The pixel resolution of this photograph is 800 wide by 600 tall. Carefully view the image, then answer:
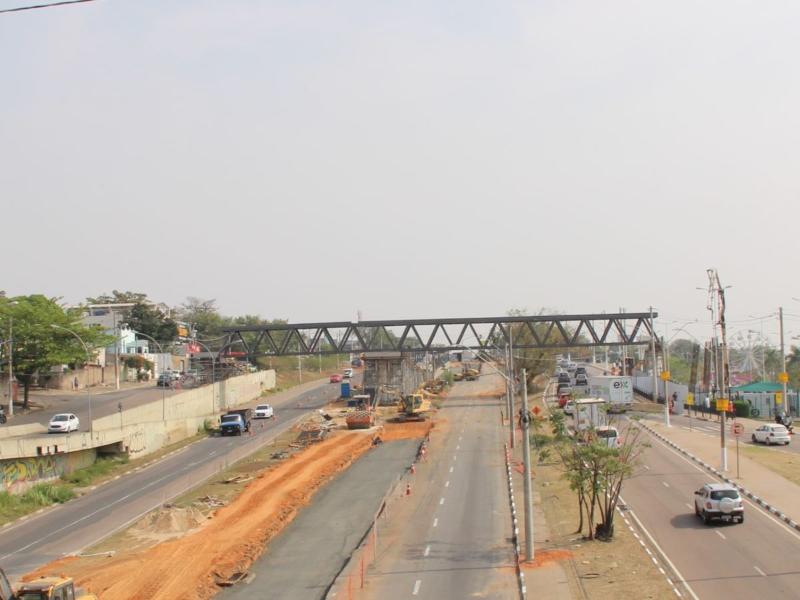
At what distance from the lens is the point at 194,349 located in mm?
153875

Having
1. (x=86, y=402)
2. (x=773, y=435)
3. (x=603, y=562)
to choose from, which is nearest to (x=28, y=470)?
(x=86, y=402)

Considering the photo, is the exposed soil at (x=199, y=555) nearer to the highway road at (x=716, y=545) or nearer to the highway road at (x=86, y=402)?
the highway road at (x=716, y=545)

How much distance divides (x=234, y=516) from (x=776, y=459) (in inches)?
1292

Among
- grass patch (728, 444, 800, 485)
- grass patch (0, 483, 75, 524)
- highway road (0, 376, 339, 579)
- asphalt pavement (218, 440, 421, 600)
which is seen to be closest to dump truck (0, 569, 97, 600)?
asphalt pavement (218, 440, 421, 600)

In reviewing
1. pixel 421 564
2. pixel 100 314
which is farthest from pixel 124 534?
pixel 100 314

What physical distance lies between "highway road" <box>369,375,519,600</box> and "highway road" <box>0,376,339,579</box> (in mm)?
14407

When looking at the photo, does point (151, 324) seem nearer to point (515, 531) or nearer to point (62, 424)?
point (62, 424)

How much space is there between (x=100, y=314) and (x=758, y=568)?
131391 millimetres

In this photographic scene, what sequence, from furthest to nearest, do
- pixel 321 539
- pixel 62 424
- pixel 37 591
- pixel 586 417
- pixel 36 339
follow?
1. pixel 36 339
2. pixel 62 424
3. pixel 586 417
4. pixel 321 539
5. pixel 37 591

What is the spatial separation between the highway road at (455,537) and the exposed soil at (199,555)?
5.70 meters

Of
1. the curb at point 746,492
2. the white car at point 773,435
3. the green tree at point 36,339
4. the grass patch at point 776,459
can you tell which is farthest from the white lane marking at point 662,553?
the green tree at point 36,339

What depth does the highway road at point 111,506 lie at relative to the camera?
129 ft

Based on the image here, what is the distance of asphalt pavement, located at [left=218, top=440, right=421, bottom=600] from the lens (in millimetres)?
30675

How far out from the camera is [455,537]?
37.5 metres
